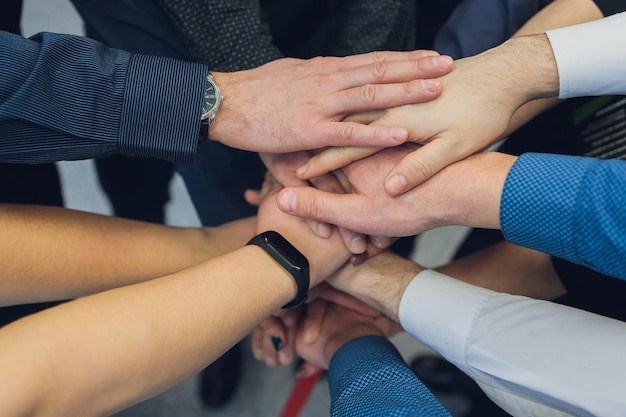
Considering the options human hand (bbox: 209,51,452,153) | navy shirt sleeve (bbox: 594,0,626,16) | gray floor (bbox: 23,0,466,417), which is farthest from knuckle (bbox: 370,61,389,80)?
gray floor (bbox: 23,0,466,417)

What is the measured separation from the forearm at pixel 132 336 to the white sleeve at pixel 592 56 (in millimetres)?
589

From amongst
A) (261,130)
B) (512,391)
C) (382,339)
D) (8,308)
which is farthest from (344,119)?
(8,308)

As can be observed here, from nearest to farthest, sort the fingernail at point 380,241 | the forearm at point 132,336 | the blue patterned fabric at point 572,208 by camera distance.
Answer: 1. the forearm at point 132,336
2. the blue patterned fabric at point 572,208
3. the fingernail at point 380,241

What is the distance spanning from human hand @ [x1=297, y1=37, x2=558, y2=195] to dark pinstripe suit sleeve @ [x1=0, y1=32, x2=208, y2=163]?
30cm

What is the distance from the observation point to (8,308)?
114cm

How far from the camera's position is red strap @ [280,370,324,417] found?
5.24 ft

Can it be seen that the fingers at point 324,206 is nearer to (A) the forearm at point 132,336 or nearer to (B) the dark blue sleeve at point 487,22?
(A) the forearm at point 132,336

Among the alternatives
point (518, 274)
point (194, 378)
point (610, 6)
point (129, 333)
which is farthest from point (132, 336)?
point (610, 6)

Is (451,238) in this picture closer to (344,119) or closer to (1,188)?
(344,119)

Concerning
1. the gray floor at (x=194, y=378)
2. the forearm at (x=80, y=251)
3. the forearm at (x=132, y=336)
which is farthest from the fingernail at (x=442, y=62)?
the gray floor at (x=194, y=378)

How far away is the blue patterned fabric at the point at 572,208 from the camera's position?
779 mm

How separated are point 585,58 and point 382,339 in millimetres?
596

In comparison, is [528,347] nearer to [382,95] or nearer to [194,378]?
[382,95]

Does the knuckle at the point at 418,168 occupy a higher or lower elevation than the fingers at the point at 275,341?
higher
